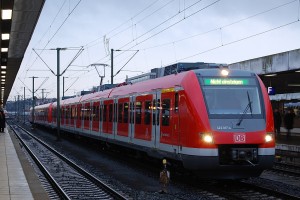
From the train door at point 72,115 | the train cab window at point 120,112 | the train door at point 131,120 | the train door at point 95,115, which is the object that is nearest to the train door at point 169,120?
the train door at point 131,120

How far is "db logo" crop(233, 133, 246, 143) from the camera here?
1122 centimetres

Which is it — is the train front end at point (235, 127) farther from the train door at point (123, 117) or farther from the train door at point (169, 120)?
the train door at point (123, 117)

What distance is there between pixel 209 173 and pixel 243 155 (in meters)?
0.88

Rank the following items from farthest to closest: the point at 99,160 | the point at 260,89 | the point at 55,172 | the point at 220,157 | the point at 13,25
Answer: the point at 99,160
the point at 55,172
the point at 13,25
the point at 260,89
the point at 220,157

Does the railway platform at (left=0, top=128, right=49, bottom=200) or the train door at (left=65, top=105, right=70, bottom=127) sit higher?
the train door at (left=65, top=105, right=70, bottom=127)

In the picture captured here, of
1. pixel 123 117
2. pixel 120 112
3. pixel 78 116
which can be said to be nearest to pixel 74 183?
pixel 123 117

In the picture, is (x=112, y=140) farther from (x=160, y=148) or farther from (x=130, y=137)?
(x=160, y=148)

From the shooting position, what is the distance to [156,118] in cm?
1409

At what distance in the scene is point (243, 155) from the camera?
442 inches

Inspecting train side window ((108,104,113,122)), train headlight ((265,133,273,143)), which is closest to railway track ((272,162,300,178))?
train headlight ((265,133,273,143))

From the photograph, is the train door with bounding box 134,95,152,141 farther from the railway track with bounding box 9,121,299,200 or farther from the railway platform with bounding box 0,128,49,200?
the railway platform with bounding box 0,128,49,200

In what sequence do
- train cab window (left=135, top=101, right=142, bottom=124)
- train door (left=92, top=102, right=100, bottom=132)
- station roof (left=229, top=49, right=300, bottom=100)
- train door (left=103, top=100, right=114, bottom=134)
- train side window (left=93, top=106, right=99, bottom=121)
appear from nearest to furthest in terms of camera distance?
train cab window (left=135, top=101, right=142, bottom=124)
station roof (left=229, top=49, right=300, bottom=100)
train door (left=103, top=100, right=114, bottom=134)
train door (left=92, top=102, right=100, bottom=132)
train side window (left=93, top=106, right=99, bottom=121)

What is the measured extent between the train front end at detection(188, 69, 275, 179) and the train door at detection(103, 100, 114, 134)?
28.8ft

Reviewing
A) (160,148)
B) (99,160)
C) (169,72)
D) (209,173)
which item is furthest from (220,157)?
(99,160)
